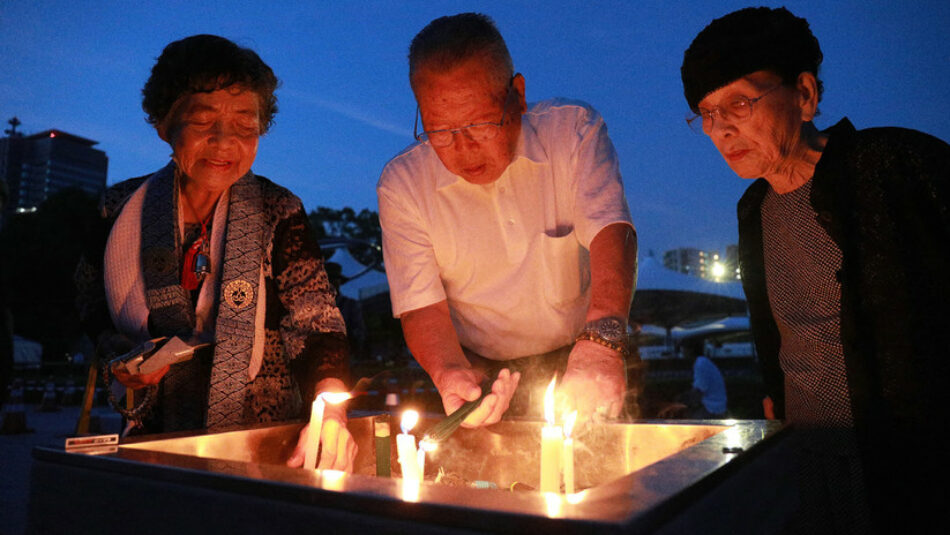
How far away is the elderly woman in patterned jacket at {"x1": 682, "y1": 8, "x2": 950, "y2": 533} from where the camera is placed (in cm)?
148

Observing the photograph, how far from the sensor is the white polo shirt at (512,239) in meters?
2.04

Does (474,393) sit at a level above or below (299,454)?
above

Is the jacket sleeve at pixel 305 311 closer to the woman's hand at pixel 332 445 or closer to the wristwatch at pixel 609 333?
the woman's hand at pixel 332 445

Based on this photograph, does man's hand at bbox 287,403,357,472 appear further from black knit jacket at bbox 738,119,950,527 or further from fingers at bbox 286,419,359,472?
black knit jacket at bbox 738,119,950,527

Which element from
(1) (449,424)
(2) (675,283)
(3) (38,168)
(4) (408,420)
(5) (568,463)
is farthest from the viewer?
(3) (38,168)

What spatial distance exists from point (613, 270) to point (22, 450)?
347 inches

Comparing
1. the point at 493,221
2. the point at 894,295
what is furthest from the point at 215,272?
the point at 894,295

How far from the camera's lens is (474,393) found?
1601 mm

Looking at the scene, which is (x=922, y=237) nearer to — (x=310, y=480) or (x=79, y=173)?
(x=310, y=480)

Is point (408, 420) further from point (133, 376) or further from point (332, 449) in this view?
point (133, 376)

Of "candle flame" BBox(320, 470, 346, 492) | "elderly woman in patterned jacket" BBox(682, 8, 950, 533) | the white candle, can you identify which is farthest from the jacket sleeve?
"elderly woman in patterned jacket" BBox(682, 8, 950, 533)

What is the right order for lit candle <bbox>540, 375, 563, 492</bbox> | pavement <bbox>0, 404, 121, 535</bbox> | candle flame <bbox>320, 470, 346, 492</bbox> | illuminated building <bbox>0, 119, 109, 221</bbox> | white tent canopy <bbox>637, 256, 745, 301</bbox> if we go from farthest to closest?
illuminated building <bbox>0, 119, 109, 221</bbox>, white tent canopy <bbox>637, 256, 745, 301</bbox>, pavement <bbox>0, 404, 121, 535</bbox>, lit candle <bbox>540, 375, 563, 492</bbox>, candle flame <bbox>320, 470, 346, 492</bbox>

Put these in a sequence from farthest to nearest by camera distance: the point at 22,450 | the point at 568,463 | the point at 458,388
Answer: the point at 22,450
the point at 458,388
the point at 568,463

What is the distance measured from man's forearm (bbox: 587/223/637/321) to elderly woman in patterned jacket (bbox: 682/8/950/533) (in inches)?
16.4
